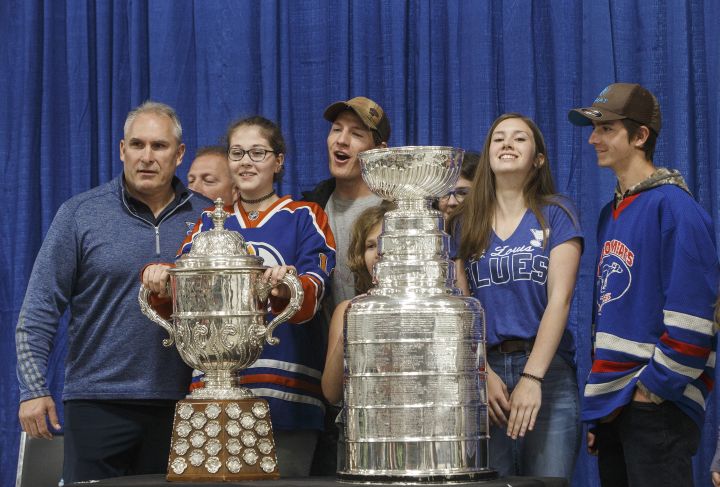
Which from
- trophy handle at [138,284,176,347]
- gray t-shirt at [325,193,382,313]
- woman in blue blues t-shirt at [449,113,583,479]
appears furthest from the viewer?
gray t-shirt at [325,193,382,313]

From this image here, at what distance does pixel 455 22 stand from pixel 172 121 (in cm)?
113

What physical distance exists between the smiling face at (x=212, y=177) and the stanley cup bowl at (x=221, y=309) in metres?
1.43

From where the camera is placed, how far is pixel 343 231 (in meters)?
2.86

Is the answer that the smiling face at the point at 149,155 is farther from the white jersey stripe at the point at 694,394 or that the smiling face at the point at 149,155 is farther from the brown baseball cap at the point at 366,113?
the white jersey stripe at the point at 694,394

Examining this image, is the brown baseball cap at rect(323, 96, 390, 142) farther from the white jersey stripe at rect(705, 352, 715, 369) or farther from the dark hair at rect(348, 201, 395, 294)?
the white jersey stripe at rect(705, 352, 715, 369)

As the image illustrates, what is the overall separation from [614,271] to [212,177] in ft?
4.41

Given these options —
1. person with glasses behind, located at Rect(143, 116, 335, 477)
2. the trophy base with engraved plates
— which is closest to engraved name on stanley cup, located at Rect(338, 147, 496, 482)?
the trophy base with engraved plates

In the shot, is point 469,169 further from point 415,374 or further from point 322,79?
point 415,374

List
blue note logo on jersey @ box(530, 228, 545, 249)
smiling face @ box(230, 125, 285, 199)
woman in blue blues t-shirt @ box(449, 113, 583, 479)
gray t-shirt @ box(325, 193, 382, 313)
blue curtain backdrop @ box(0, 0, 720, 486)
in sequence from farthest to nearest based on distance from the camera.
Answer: blue curtain backdrop @ box(0, 0, 720, 486) < gray t-shirt @ box(325, 193, 382, 313) < smiling face @ box(230, 125, 285, 199) < blue note logo on jersey @ box(530, 228, 545, 249) < woman in blue blues t-shirt @ box(449, 113, 583, 479)

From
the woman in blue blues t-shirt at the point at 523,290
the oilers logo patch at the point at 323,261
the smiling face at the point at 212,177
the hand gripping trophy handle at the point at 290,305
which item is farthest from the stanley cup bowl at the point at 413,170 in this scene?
the smiling face at the point at 212,177

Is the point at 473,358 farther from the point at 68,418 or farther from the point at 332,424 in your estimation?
the point at 68,418

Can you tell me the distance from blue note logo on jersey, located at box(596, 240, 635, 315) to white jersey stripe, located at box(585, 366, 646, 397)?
0.17 meters

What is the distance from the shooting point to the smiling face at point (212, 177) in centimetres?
337

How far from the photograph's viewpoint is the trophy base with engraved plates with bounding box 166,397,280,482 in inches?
72.7
